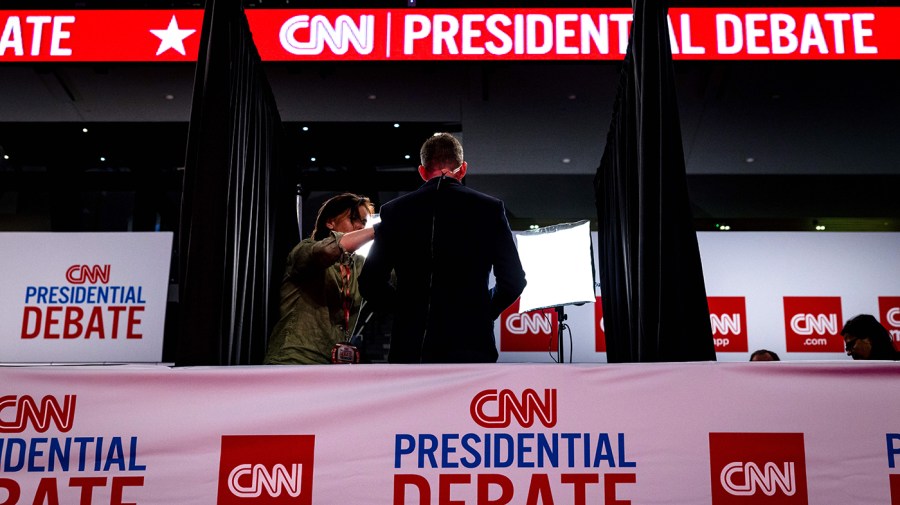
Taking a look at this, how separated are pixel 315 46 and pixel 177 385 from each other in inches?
90.9

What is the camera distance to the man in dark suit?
2580 mm

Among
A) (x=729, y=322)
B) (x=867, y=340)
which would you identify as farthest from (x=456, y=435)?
(x=729, y=322)

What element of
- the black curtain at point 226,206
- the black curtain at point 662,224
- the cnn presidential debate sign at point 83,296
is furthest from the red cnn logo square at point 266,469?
the cnn presidential debate sign at point 83,296

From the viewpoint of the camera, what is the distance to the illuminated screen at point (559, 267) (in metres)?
4.32

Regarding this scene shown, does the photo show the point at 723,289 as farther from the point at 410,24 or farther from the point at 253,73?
the point at 253,73

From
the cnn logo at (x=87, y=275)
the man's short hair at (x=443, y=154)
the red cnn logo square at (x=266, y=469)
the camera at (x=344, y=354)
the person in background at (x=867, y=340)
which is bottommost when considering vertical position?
the red cnn logo square at (x=266, y=469)

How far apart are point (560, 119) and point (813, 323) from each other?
2.25 metres

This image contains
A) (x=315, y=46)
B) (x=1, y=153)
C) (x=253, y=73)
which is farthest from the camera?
(x=1, y=153)

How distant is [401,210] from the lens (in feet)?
9.03

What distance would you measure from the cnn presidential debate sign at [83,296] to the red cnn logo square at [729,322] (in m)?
3.73

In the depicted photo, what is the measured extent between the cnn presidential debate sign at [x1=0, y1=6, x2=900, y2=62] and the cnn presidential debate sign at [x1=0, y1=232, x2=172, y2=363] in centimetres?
177

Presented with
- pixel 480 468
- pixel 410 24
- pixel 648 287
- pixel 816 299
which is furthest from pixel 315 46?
pixel 816 299

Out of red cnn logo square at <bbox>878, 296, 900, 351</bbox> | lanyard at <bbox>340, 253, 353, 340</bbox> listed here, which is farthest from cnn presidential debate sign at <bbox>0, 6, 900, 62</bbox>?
red cnn logo square at <bbox>878, 296, 900, 351</bbox>

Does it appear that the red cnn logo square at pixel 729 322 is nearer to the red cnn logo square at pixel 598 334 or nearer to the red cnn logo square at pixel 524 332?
the red cnn logo square at pixel 598 334
